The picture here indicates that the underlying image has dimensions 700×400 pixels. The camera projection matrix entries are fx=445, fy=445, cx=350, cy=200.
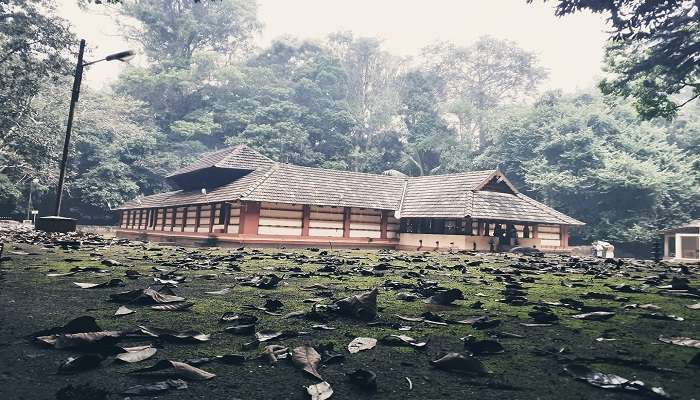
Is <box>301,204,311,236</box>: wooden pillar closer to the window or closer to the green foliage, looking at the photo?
the window

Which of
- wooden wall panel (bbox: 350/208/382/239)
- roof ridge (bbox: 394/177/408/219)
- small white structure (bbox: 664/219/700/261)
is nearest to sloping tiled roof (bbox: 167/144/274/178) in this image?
wooden wall panel (bbox: 350/208/382/239)

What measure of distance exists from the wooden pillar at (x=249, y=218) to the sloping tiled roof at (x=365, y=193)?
27.1 inches

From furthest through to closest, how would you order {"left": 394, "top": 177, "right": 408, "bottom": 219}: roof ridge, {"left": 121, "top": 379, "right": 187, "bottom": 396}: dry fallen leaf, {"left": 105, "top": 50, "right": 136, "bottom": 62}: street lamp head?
{"left": 394, "top": 177, "right": 408, "bottom": 219}: roof ridge → {"left": 105, "top": 50, "right": 136, "bottom": 62}: street lamp head → {"left": 121, "top": 379, "right": 187, "bottom": 396}: dry fallen leaf

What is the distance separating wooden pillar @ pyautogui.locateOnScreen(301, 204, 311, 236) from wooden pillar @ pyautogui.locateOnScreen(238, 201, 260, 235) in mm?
2523

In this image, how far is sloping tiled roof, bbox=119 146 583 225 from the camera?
73.5 feet

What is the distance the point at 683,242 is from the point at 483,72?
102ft

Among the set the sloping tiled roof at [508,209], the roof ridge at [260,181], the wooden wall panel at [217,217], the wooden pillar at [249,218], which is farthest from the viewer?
the wooden wall panel at [217,217]

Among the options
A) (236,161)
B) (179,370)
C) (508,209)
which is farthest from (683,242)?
(179,370)

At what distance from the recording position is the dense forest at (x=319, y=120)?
29016 millimetres

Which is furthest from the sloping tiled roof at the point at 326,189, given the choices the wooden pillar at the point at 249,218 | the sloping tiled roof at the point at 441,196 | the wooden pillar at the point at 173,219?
the wooden pillar at the point at 173,219

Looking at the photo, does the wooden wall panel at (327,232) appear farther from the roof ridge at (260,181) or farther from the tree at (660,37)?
the tree at (660,37)

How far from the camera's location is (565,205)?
35.4 meters

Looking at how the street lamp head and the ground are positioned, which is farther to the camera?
the street lamp head

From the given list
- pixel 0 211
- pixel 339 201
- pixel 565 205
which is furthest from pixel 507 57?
pixel 0 211
